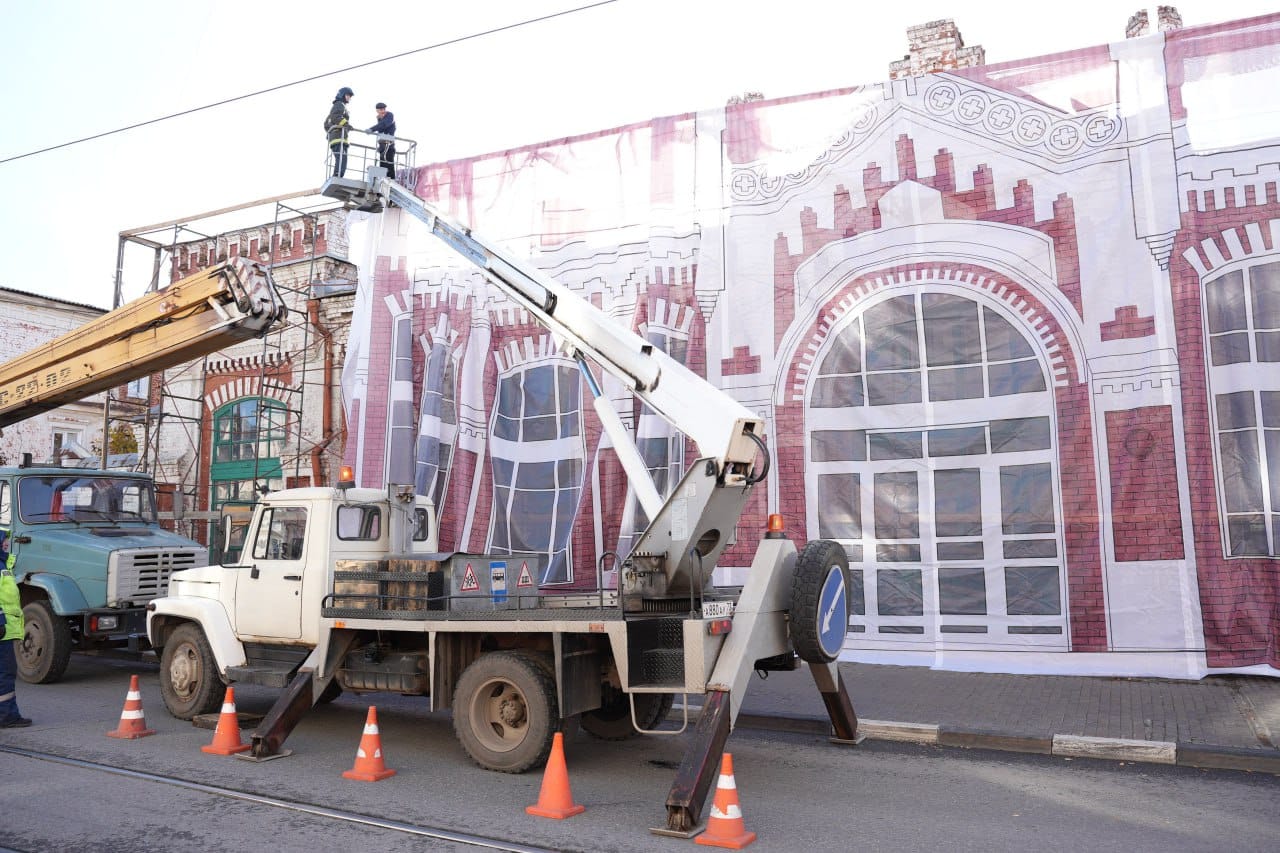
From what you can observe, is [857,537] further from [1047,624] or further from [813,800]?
[813,800]

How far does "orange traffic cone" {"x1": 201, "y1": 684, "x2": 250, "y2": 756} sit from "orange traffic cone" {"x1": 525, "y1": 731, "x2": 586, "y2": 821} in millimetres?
3047

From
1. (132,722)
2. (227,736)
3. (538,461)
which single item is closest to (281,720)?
(227,736)

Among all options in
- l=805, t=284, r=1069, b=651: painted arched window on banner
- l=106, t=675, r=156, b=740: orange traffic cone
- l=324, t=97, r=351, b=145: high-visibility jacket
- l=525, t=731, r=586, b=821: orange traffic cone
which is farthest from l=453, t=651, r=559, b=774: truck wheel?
l=324, t=97, r=351, b=145: high-visibility jacket

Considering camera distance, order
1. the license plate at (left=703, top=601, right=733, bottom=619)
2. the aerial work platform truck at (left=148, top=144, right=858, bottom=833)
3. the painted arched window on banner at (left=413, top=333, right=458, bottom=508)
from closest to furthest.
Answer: the license plate at (left=703, top=601, right=733, bottom=619), the aerial work platform truck at (left=148, top=144, right=858, bottom=833), the painted arched window on banner at (left=413, top=333, right=458, bottom=508)

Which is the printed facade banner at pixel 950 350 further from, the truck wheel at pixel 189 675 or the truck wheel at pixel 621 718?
the truck wheel at pixel 189 675

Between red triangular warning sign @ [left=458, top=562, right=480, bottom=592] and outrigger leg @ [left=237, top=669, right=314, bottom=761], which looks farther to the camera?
red triangular warning sign @ [left=458, top=562, right=480, bottom=592]

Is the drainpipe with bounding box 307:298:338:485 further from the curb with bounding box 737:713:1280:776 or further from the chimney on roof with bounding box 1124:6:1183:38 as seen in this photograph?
the chimney on roof with bounding box 1124:6:1183:38

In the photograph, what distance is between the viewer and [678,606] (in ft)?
25.0

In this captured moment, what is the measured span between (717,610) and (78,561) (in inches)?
332

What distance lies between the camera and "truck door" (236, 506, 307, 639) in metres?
8.61

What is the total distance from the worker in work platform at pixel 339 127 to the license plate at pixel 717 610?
34.5ft

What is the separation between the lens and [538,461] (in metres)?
13.8

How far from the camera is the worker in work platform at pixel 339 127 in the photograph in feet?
47.9

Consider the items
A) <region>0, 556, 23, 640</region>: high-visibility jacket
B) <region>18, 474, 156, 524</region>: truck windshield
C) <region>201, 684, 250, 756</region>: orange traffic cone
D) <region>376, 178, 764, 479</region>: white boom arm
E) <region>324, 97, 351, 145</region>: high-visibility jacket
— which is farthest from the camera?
<region>324, 97, 351, 145</region>: high-visibility jacket
